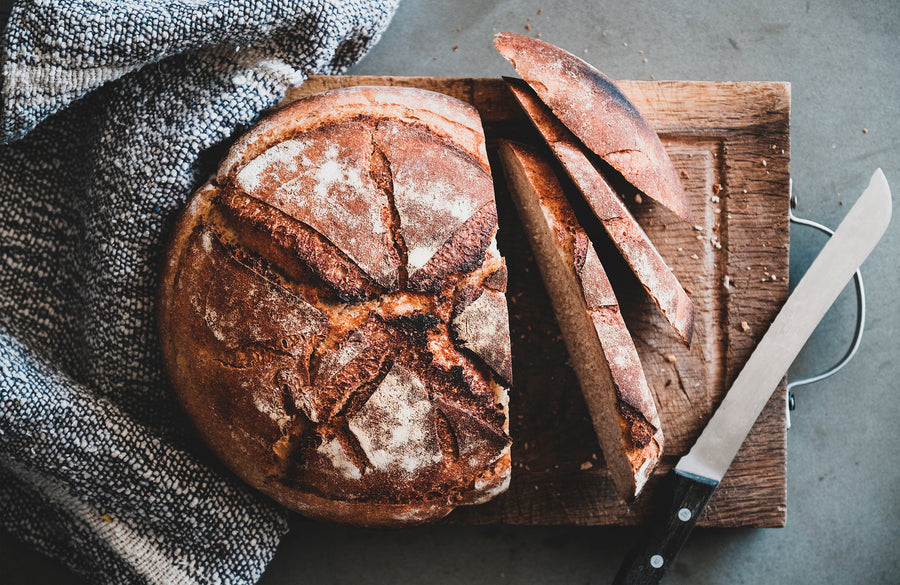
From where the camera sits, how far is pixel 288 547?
1.84 metres

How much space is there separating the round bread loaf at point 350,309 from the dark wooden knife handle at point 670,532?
54 centimetres

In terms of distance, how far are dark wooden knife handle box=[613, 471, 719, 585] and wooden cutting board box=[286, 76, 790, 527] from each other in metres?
0.13

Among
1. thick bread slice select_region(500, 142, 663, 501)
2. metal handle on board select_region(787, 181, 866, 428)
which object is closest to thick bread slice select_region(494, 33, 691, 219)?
thick bread slice select_region(500, 142, 663, 501)

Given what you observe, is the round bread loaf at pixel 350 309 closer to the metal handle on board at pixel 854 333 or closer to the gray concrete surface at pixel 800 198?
the gray concrete surface at pixel 800 198

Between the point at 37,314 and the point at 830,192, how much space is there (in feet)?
7.87

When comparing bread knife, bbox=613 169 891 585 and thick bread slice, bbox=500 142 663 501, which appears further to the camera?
bread knife, bbox=613 169 891 585

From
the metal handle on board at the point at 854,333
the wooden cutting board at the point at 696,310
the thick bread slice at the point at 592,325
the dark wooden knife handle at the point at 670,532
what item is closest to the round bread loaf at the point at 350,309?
the thick bread slice at the point at 592,325

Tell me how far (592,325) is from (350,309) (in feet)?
1.85

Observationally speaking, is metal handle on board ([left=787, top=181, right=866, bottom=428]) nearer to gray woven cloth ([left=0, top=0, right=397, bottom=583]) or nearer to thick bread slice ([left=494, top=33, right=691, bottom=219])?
thick bread slice ([left=494, top=33, right=691, bottom=219])

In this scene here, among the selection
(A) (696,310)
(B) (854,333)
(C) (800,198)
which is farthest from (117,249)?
(B) (854,333)

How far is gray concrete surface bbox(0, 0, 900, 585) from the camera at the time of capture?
6.12 ft

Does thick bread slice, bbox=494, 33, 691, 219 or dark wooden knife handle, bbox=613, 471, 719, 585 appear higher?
thick bread slice, bbox=494, 33, 691, 219

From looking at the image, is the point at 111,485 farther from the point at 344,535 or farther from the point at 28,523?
the point at 344,535

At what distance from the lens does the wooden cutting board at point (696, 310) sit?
5.69 ft
